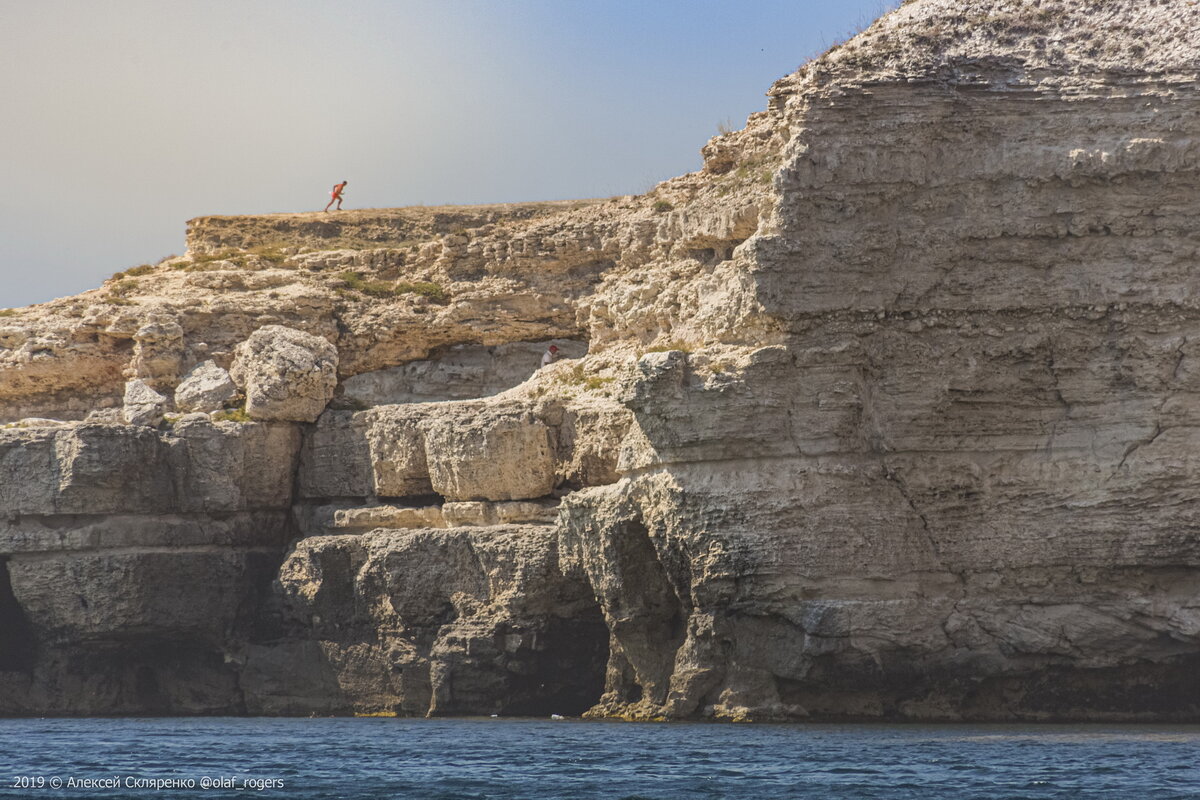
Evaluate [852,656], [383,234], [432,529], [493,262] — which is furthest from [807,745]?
[383,234]

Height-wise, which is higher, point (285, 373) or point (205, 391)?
point (285, 373)

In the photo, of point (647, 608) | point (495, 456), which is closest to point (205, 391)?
point (495, 456)

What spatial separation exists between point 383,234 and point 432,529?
1244 centimetres

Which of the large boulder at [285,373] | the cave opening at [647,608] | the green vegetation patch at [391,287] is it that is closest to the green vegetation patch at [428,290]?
the green vegetation patch at [391,287]

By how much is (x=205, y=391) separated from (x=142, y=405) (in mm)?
1417

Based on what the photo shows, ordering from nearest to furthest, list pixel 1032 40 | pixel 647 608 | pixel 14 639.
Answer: pixel 1032 40
pixel 647 608
pixel 14 639

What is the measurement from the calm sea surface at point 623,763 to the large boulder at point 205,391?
1059 cm

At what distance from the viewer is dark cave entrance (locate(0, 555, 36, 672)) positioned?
142ft

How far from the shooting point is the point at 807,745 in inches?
1179

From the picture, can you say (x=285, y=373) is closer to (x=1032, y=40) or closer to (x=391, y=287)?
(x=391, y=287)

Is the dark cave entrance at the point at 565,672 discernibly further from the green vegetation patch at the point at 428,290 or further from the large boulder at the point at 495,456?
the green vegetation patch at the point at 428,290

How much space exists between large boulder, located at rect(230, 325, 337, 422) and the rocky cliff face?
3428 mm

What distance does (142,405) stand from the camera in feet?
146

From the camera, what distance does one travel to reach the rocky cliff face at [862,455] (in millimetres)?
33938
